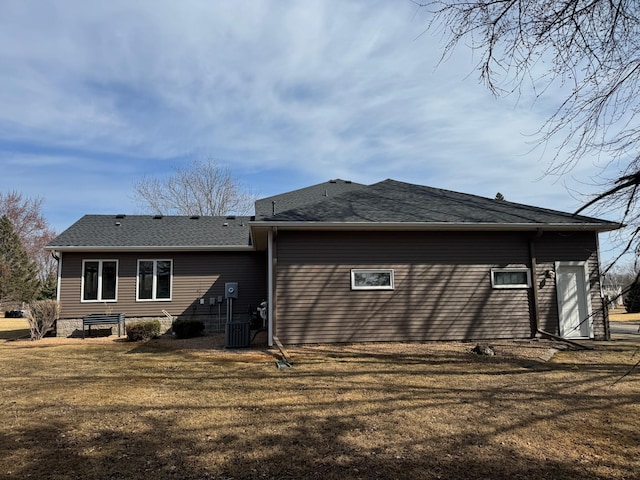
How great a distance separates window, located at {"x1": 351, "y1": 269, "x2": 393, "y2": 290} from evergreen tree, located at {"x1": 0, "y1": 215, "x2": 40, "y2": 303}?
1046 inches

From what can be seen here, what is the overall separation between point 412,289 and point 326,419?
6.34 metres

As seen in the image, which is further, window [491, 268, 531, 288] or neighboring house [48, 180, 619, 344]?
window [491, 268, 531, 288]

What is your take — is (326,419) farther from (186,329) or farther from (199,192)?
(199,192)

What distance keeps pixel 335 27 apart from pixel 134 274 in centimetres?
1226

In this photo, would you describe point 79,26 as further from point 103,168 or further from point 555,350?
point 103,168

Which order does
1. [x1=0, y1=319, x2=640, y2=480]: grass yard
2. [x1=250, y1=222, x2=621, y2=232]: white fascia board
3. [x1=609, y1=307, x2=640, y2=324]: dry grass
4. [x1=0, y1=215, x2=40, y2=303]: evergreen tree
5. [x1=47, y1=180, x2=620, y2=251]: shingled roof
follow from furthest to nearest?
[x1=0, y1=215, x2=40, y2=303]: evergreen tree → [x1=609, y1=307, x2=640, y2=324]: dry grass → [x1=47, y1=180, x2=620, y2=251]: shingled roof → [x1=250, y1=222, x2=621, y2=232]: white fascia board → [x1=0, y1=319, x2=640, y2=480]: grass yard

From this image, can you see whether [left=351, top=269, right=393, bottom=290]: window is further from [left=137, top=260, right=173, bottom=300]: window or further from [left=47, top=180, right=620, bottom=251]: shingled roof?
[left=137, top=260, right=173, bottom=300]: window

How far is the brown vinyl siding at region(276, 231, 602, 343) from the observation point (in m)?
10.2

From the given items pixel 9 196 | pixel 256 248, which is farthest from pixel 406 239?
pixel 9 196

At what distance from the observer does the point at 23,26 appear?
27.0 feet

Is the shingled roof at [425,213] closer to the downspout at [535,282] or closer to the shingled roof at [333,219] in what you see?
the shingled roof at [333,219]

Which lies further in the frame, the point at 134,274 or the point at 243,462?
the point at 134,274

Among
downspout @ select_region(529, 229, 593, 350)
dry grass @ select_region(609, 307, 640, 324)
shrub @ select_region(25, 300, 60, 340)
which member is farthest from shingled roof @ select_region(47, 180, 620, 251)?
dry grass @ select_region(609, 307, 640, 324)

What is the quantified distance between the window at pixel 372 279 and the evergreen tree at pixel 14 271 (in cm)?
2658
